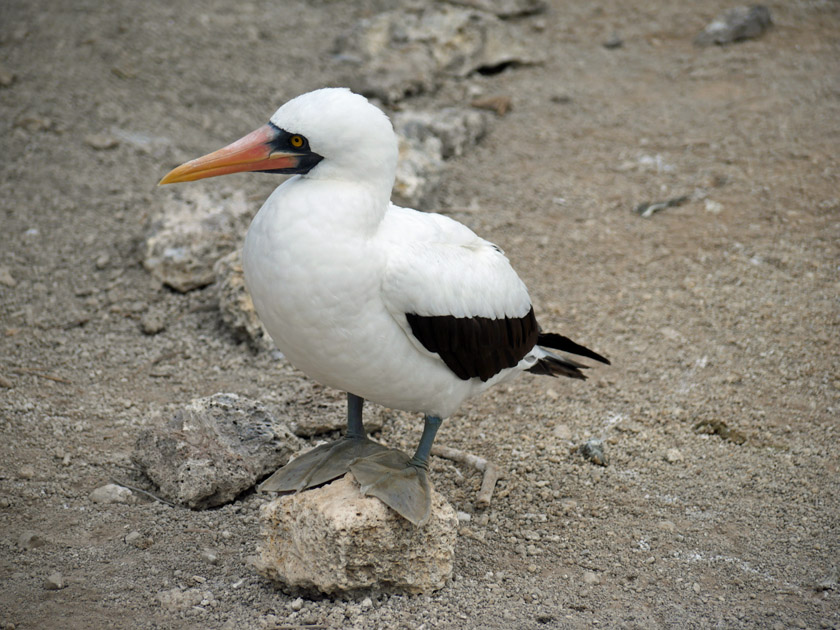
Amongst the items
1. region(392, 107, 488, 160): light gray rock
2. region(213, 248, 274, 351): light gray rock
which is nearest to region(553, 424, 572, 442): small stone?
region(213, 248, 274, 351): light gray rock

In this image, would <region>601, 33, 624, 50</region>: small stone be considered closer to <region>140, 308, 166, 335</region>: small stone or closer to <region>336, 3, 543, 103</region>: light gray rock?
<region>336, 3, 543, 103</region>: light gray rock

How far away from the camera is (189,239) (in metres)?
5.49

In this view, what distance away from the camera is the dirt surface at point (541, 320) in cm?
346

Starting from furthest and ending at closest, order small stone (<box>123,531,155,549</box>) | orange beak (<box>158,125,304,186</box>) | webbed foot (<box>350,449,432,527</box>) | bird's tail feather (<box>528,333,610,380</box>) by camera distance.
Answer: bird's tail feather (<box>528,333,610,380</box>) → small stone (<box>123,531,155,549</box>) → webbed foot (<box>350,449,432,527</box>) → orange beak (<box>158,125,304,186</box>)

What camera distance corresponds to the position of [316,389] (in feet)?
15.6

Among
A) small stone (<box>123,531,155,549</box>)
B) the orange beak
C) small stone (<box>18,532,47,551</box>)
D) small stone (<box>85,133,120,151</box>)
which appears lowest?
small stone (<box>123,531,155,549</box>)

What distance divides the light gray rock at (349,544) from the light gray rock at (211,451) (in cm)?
52

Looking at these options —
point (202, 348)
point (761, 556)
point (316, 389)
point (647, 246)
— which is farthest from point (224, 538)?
point (647, 246)

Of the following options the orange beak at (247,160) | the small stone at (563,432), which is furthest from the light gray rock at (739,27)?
the orange beak at (247,160)

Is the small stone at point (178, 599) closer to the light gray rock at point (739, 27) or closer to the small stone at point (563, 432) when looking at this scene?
the small stone at point (563, 432)

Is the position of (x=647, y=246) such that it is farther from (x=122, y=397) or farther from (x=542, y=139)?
(x=122, y=397)

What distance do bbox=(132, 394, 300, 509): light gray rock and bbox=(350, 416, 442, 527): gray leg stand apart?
625 millimetres

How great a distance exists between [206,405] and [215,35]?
18.7 ft

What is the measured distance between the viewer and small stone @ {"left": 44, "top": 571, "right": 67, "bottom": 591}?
3283 millimetres
